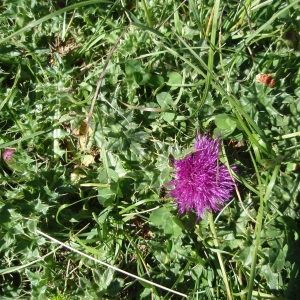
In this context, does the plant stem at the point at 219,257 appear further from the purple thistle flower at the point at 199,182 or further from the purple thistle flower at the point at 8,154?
the purple thistle flower at the point at 8,154

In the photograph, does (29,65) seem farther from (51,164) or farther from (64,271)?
(64,271)

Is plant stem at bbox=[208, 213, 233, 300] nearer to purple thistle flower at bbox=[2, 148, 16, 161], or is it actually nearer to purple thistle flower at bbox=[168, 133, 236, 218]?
purple thistle flower at bbox=[168, 133, 236, 218]

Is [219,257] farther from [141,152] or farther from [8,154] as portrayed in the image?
[8,154]

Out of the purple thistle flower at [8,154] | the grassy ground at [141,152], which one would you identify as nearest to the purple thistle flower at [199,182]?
the grassy ground at [141,152]

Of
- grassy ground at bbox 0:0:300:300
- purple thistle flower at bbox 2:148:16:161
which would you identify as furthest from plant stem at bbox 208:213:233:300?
purple thistle flower at bbox 2:148:16:161

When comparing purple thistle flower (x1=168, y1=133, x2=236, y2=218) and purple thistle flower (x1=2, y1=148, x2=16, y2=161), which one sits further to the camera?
purple thistle flower (x1=2, y1=148, x2=16, y2=161)

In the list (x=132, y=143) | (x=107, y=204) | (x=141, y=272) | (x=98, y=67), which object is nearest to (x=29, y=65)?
(x=98, y=67)
